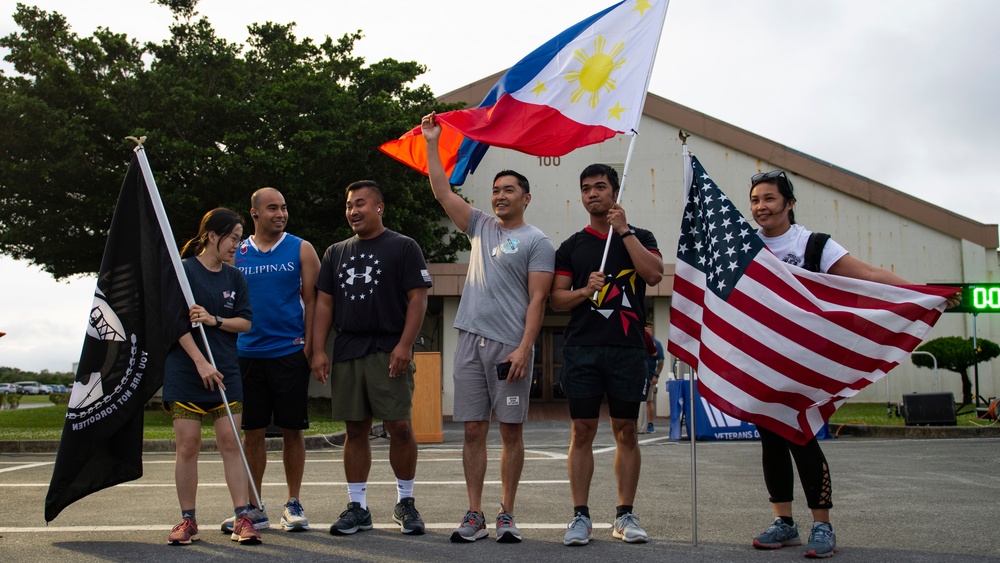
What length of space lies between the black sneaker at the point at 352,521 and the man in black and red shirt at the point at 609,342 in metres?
1.26

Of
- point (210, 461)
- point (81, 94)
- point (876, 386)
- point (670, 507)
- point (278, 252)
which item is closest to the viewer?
point (278, 252)

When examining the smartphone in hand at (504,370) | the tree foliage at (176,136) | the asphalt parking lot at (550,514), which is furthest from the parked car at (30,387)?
the smartphone in hand at (504,370)

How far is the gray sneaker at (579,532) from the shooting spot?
209 inches

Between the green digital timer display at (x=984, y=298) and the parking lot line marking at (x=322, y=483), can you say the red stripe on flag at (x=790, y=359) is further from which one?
the green digital timer display at (x=984, y=298)

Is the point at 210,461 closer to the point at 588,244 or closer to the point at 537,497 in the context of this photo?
the point at 537,497

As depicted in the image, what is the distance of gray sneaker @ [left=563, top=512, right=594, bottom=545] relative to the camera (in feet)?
17.4

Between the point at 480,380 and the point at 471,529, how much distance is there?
2.86 feet

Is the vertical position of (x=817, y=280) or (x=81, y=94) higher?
(x=81, y=94)

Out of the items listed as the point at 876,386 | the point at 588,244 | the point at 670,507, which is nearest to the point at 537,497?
the point at 670,507

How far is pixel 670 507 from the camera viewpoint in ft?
22.3

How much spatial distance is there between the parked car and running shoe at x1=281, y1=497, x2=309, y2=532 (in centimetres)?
9335

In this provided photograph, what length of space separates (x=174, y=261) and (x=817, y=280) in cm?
366

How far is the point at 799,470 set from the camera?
546 cm

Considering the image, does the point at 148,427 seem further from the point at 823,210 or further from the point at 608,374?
the point at 823,210
